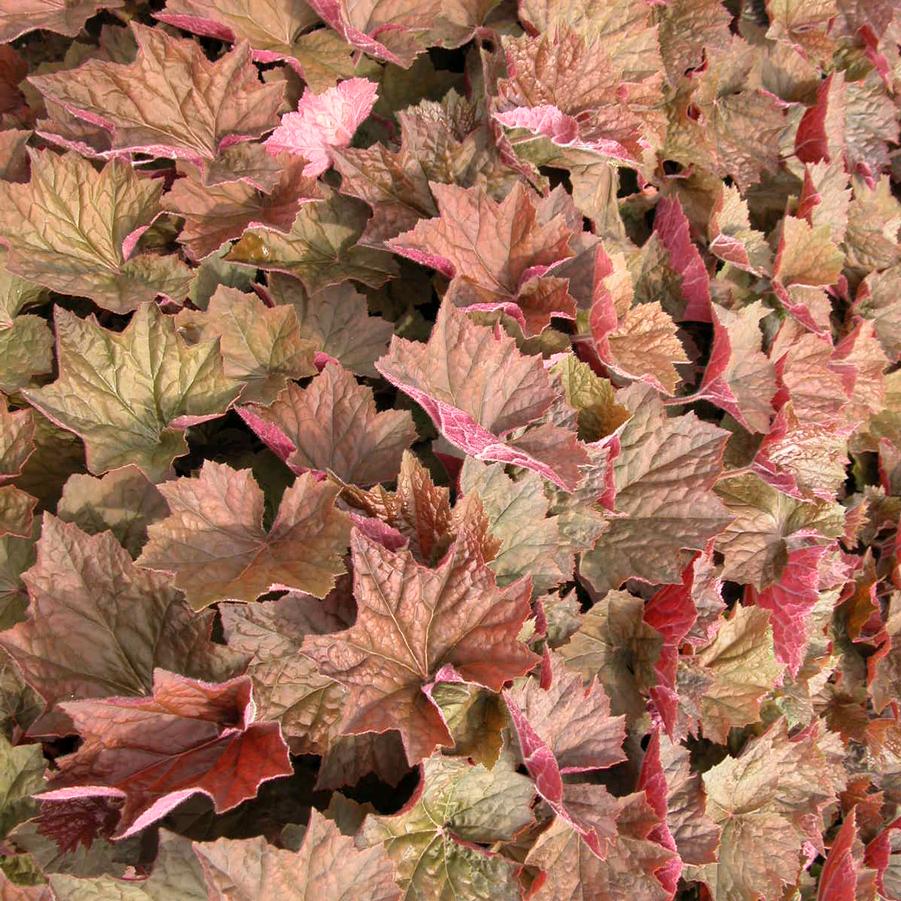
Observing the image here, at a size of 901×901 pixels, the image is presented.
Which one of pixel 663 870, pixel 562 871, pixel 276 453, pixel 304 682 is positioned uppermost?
pixel 276 453

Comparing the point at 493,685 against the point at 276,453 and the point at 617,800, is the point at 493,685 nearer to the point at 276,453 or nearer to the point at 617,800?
the point at 617,800

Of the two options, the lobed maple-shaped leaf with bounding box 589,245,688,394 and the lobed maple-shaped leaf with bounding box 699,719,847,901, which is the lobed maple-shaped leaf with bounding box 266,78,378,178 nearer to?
the lobed maple-shaped leaf with bounding box 589,245,688,394

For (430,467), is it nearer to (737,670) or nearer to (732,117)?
(737,670)

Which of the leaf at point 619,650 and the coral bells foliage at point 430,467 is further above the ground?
the coral bells foliage at point 430,467

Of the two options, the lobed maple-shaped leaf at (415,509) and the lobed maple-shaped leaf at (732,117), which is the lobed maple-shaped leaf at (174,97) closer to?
the lobed maple-shaped leaf at (415,509)

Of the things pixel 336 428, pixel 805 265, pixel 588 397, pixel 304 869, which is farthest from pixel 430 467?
pixel 805 265

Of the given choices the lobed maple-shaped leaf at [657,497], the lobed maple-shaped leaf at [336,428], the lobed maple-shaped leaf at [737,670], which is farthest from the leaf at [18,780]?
the lobed maple-shaped leaf at [737,670]

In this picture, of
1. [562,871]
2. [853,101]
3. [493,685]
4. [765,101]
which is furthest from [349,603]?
[853,101]
